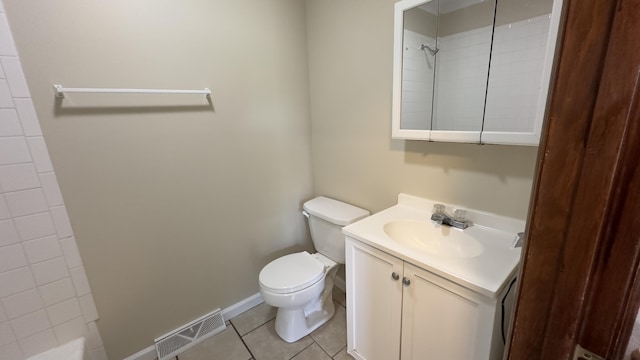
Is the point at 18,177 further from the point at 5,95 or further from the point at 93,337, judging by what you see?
the point at 93,337

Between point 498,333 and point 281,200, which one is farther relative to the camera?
point 281,200

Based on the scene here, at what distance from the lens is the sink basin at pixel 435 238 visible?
122 cm

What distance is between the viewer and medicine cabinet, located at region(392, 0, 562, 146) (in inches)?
39.9

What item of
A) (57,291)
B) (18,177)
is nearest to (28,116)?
(18,177)

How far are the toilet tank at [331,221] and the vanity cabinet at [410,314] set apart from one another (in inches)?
15.4

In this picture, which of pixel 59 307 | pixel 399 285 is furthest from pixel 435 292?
pixel 59 307

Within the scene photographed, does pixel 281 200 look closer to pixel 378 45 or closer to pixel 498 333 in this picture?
pixel 378 45

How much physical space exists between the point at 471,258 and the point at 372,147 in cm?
87

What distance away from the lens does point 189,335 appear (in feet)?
5.58

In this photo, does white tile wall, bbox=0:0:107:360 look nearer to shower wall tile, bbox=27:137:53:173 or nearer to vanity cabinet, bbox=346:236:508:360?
shower wall tile, bbox=27:137:53:173

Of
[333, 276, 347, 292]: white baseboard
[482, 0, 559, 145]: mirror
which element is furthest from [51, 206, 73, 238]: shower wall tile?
[482, 0, 559, 145]: mirror

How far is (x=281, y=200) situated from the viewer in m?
2.04

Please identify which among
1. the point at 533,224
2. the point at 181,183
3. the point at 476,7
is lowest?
the point at 181,183

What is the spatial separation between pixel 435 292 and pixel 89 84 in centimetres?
178
